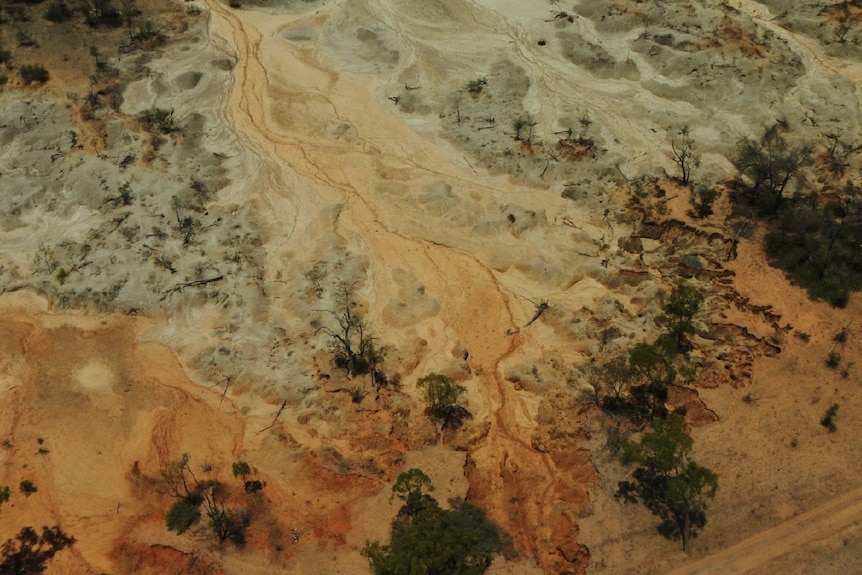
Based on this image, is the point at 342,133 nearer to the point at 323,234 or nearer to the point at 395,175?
the point at 395,175

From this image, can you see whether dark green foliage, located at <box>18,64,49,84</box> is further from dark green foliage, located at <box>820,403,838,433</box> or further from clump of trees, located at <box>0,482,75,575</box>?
→ dark green foliage, located at <box>820,403,838,433</box>

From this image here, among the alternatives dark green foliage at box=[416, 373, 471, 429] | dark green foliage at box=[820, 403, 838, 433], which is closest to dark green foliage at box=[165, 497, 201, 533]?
dark green foliage at box=[416, 373, 471, 429]

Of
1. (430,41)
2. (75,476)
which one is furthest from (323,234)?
(430,41)

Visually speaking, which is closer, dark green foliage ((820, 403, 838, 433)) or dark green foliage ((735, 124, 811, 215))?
dark green foliage ((820, 403, 838, 433))

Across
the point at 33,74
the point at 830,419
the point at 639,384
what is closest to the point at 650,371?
the point at 639,384

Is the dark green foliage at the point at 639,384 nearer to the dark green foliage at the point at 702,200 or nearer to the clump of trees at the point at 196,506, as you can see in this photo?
the dark green foliage at the point at 702,200

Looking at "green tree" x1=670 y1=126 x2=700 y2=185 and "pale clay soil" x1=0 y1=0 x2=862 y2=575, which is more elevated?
"green tree" x1=670 y1=126 x2=700 y2=185

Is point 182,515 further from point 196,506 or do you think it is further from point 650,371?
point 650,371
